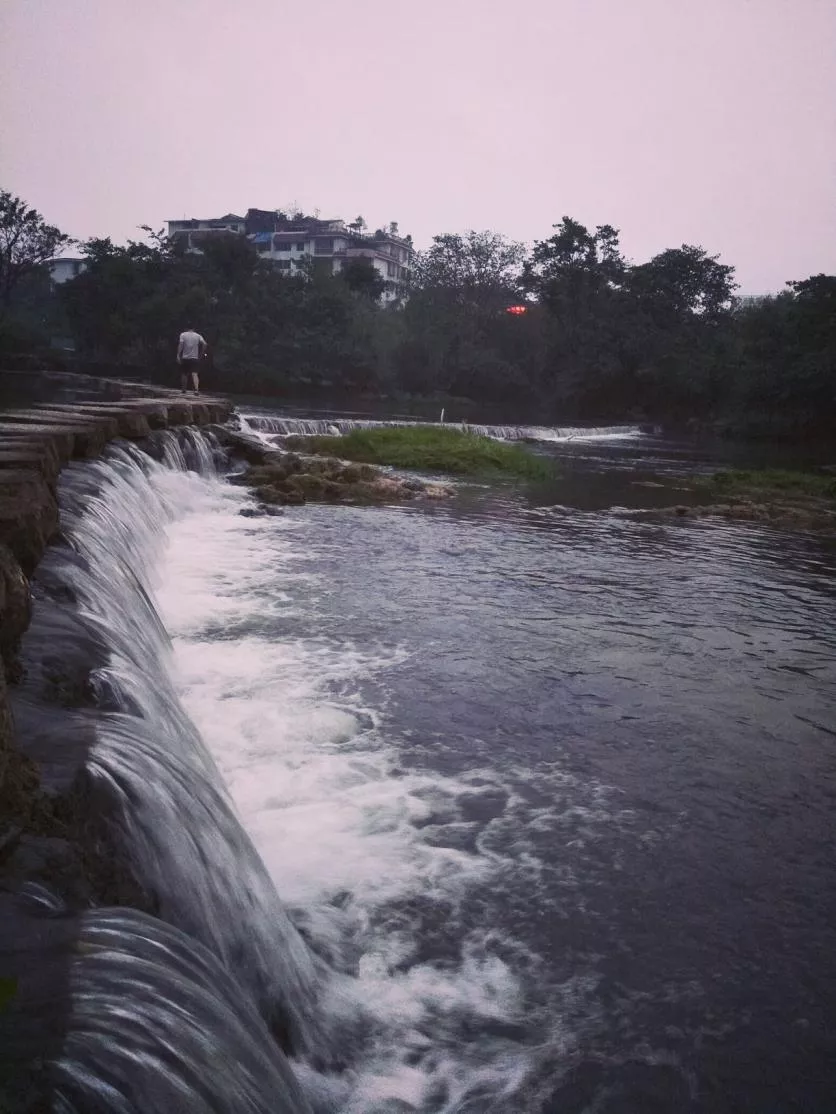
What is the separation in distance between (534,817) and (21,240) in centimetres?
5898

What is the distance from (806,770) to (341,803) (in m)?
2.40

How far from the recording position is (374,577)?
834cm

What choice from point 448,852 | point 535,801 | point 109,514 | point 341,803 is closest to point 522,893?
point 448,852

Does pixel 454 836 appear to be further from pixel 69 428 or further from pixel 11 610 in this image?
pixel 69 428

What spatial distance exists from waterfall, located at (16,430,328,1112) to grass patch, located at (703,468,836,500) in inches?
598

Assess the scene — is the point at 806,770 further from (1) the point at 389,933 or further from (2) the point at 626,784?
(1) the point at 389,933

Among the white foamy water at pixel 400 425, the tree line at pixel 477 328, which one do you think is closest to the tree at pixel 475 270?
the tree line at pixel 477 328

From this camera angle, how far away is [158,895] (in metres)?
2.38

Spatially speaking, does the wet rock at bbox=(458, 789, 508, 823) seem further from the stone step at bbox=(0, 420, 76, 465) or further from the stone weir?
the stone step at bbox=(0, 420, 76, 465)

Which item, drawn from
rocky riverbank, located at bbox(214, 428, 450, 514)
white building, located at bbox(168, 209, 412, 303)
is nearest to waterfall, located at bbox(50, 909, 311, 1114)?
rocky riverbank, located at bbox(214, 428, 450, 514)

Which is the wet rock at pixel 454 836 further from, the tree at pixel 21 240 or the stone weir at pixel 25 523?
the tree at pixel 21 240

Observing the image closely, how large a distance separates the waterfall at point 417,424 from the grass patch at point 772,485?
658 centimetres

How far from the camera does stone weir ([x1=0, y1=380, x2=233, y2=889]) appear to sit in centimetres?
216

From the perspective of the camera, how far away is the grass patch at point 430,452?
717 inches
